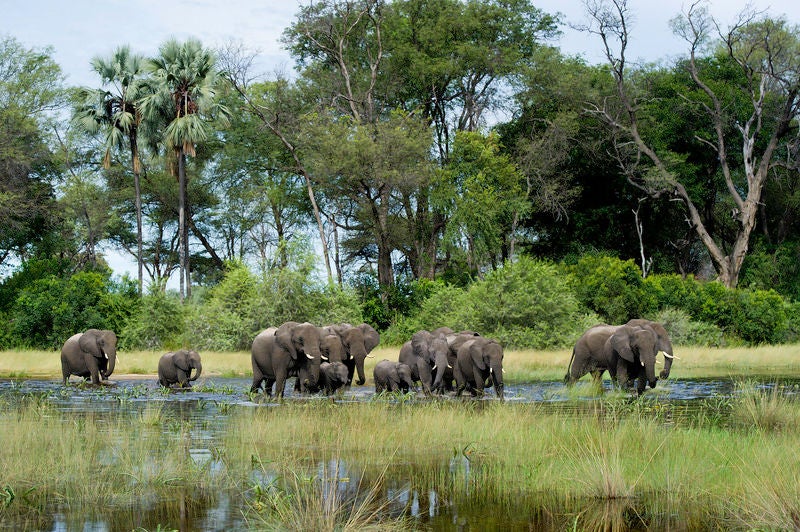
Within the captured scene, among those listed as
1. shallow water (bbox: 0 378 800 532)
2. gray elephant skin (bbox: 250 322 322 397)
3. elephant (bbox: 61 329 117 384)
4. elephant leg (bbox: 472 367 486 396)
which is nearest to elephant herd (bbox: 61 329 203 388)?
elephant (bbox: 61 329 117 384)

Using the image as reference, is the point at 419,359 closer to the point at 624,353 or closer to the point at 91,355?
the point at 624,353

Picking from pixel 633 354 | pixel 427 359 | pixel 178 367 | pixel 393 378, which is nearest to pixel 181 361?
pixel 178 367

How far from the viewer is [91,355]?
24.2 m

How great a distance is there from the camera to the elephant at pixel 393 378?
20.8 m

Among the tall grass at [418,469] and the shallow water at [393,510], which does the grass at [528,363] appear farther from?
the shallow water at [393,510]

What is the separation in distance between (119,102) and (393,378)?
3102cm

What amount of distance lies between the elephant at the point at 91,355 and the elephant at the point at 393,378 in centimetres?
739

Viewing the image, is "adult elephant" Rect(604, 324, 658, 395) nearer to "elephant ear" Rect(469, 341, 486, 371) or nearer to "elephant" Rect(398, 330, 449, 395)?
"elephant ear" Rect(469, 341, 486, 371)

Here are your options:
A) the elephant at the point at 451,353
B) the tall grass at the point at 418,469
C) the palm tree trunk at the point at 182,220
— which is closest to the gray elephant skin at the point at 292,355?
the elephant at the point at 451,353

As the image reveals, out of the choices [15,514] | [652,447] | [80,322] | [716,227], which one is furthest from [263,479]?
[716,227]

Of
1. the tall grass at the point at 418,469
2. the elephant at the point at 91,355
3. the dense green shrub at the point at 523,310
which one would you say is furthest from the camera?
the dense green shrub at the point at 523,310

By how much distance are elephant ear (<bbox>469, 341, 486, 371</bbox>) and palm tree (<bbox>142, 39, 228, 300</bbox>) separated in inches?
1120

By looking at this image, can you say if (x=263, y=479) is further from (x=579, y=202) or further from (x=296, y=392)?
(x=579, y=202)

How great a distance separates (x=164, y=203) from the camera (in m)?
60.2
